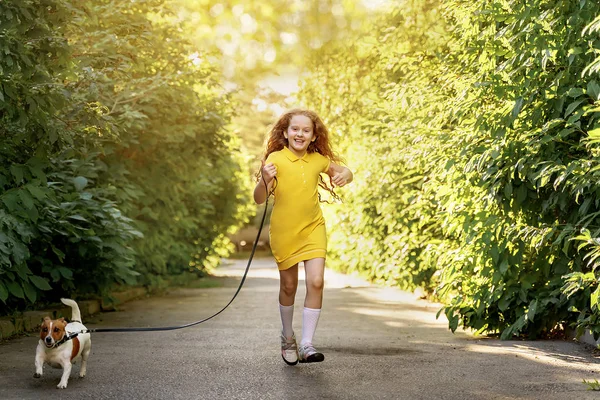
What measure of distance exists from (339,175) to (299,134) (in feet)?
1.53

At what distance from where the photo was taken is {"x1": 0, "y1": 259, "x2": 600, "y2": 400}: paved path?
5602mm

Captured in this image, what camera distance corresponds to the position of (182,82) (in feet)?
43.4

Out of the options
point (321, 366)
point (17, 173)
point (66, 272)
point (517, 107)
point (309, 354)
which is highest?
point (517, 107)

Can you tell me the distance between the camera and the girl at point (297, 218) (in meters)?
6.75

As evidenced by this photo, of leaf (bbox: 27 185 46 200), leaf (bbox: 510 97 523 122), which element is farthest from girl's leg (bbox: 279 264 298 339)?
leaf (bbox: 510 97 523 122)

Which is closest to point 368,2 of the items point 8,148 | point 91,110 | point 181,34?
point 181,34

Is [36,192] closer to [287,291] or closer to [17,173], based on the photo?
[17,173]

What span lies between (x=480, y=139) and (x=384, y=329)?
2.88m

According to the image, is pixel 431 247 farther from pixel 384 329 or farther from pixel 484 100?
pixel 484 100

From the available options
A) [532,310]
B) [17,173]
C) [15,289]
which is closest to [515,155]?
[532,310]

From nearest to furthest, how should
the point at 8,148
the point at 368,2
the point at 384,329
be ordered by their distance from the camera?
the point at 8,148 → the point at 384,329 → the point at 368,2

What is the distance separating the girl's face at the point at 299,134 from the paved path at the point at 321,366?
1.74 metres

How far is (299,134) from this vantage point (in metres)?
6.95

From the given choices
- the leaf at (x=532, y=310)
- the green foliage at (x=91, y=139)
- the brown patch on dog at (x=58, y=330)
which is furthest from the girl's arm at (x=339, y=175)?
the brown patch on dog at (x=58, y=330)
